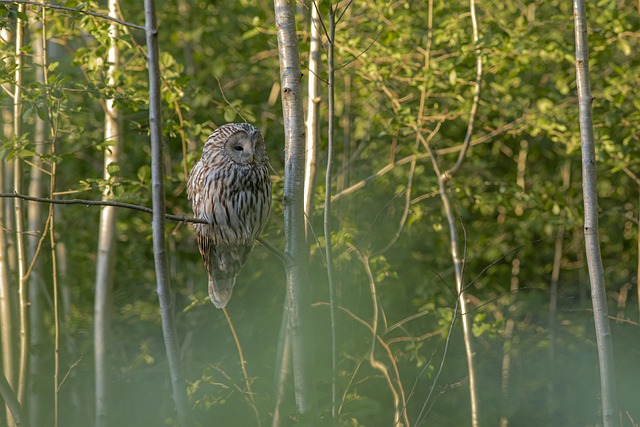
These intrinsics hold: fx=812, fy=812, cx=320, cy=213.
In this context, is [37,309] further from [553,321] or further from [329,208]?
[553,321]

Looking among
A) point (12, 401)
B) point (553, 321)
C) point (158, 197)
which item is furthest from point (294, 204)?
point (553, 321)

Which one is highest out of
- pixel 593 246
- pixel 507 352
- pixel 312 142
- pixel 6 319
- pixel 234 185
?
pixel 312 142

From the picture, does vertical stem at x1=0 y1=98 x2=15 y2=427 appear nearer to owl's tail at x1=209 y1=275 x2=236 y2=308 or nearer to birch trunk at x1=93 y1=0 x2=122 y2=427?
A: birch trunk at x1=93 y1=0 x2=122 y2=427

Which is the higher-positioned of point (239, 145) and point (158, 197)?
point (239, 145)

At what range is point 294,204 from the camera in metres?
2.51

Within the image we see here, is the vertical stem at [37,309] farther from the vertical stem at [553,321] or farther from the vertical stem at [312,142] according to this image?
the vertical stem at [553,321]

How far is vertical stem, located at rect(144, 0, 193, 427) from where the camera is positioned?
1.94 metres

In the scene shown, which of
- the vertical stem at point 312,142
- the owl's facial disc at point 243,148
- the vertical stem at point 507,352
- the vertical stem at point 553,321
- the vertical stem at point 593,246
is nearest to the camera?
the vertical stem at point 593,246

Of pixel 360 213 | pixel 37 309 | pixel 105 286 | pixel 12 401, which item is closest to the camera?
pixel 12 401

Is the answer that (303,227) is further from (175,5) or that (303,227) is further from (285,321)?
(175,5)

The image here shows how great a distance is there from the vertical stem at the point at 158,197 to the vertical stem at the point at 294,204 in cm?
58

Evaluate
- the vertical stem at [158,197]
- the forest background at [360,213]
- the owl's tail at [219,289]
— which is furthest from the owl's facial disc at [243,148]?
the vertical stem at [158,197]

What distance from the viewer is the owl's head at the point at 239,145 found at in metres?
3.38

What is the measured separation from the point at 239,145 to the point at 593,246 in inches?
60.2
